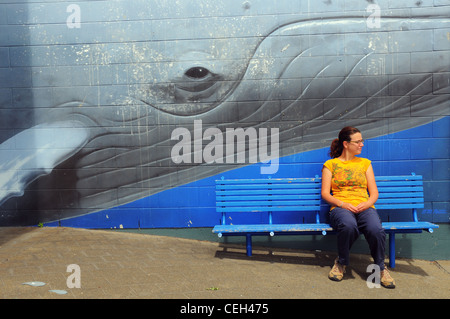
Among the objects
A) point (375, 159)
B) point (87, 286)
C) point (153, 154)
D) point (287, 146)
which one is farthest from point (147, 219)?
point (375, 159)

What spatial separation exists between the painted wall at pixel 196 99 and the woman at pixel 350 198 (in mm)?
610

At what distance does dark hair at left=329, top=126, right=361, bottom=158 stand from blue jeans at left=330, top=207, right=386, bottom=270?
656 millimetres

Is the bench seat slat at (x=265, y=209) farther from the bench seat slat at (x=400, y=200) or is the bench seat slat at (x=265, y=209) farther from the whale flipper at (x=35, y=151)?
the whale flipper at (x=35, y=151)

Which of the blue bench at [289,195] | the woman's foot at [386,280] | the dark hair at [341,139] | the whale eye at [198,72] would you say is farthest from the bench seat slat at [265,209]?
the whale eye at [198,72]

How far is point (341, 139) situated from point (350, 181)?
45cm

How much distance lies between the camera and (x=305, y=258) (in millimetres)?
4523

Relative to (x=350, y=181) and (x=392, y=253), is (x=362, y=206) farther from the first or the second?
(x=392, y=253)

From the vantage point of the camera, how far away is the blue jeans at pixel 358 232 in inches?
149

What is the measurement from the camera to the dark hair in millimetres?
4148

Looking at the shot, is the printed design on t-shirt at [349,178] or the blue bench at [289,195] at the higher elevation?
the printed design on t-shirt at [349,178]

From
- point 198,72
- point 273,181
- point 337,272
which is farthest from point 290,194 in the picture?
point 198,72

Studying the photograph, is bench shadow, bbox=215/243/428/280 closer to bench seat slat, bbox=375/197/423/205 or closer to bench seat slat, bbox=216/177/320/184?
bench seat slat, bbox=375/197/423/205

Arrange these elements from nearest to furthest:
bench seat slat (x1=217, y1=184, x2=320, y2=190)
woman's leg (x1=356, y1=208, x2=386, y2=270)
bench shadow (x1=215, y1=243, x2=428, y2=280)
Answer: woman's leg (x1=356, y1=208, x2=386, y2=270) → bench shadow (x1=215, y1=243, x2=428, y2=280) → bench seat slat (x1=217, y1=184, x2=320, y2=190)

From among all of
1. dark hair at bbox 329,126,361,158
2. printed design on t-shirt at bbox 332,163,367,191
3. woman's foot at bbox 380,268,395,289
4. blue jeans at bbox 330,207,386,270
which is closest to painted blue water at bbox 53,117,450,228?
dark hair at bbox 329,126,361,158
